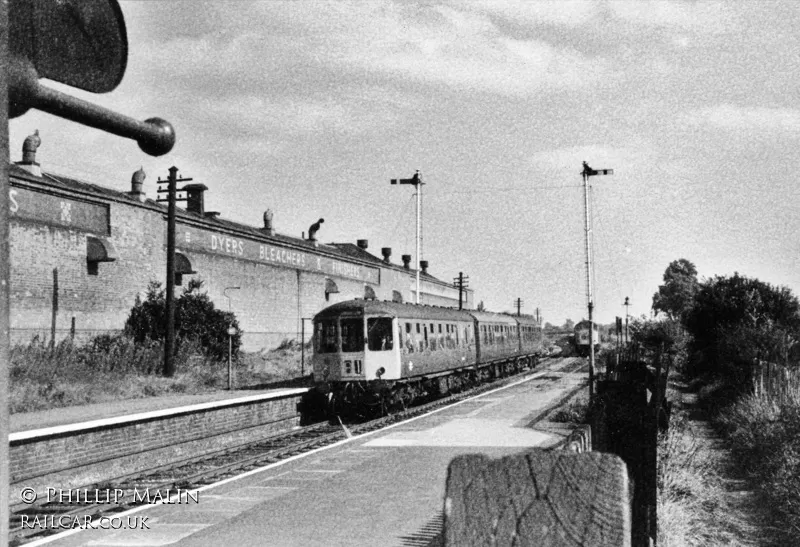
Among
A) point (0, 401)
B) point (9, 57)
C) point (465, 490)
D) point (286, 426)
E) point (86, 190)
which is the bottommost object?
point (286, 426)

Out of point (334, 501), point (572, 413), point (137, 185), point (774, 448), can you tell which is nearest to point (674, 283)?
point (137, 185)

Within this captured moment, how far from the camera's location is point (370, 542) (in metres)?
7.66

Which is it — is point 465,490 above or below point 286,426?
above

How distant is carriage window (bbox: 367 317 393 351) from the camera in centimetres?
2088

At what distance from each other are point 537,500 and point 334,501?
8.65m

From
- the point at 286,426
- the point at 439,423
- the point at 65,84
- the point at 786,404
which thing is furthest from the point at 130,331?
the point at 65,84

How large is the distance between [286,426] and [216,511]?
10949mm

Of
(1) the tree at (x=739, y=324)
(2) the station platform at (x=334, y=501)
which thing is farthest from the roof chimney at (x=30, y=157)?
(1) the tree at (x=739, y=324)

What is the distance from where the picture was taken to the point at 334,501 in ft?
31.9

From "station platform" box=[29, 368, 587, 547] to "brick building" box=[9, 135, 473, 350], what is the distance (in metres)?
12.0

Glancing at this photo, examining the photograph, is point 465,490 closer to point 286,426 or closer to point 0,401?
point 0,401

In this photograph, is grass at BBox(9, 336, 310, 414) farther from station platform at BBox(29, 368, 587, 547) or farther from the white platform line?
station platform at BBox(29, 368, 587, 547)

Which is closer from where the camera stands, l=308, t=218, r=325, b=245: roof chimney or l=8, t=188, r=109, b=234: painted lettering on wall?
l=8, t=188, r=109, b=234: painted lettering on wall

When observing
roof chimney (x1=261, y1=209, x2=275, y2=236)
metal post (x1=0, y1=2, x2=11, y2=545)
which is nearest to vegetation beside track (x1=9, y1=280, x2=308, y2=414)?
roof chimney (x1=261, y1=209, x2=275, y2=236)
